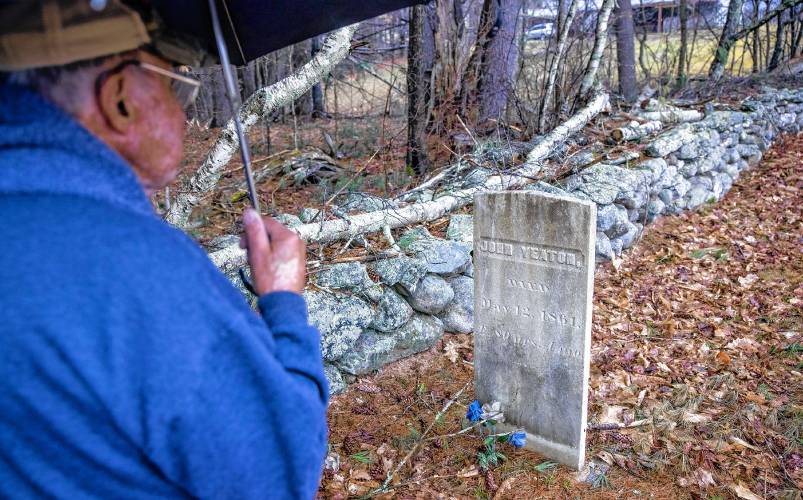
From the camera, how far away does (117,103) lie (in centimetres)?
115

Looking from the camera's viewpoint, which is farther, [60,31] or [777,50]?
[777,50]

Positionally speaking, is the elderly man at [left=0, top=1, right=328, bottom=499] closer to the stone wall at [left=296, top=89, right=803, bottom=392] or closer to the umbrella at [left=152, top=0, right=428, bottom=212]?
the umbrella at [left=152, top=0, right=428, bottom=212]

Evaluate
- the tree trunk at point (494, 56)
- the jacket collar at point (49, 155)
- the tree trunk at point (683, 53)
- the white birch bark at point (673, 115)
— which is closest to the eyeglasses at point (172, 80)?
the jacket collar at point (49, 155)

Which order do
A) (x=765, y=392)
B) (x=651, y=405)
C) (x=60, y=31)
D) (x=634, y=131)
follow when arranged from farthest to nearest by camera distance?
(x=634, y=131)
(x=765, y=392)
(x=651, y=405)
(x=60, y=31)

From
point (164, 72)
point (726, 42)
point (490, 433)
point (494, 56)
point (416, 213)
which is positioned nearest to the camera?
point (164, 72)

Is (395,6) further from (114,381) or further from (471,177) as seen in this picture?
(471,177)

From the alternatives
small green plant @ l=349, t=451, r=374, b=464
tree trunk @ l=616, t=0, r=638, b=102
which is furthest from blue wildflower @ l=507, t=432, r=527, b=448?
tree trunk @ l=616, t=0, r=638, b=102

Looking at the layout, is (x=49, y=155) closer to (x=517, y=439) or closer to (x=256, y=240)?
(x=256, y=240)

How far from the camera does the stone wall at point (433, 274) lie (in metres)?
4.08

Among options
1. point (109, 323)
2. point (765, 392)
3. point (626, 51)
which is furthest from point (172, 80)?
point (626, 51)

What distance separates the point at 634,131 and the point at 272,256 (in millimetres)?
8118

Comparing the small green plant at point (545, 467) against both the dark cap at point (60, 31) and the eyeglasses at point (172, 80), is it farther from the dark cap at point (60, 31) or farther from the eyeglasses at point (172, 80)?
the dark cap at point (60, 31)

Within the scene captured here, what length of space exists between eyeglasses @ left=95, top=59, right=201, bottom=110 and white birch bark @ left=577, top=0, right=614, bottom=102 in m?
7.54

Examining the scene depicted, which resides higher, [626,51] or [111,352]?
[626,51]
